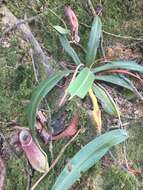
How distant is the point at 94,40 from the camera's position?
2475 millimetres

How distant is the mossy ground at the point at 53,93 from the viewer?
210 cm

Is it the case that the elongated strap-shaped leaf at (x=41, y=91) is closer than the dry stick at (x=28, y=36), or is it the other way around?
the elongated strap-shaped leaf at (x=41, y=91)

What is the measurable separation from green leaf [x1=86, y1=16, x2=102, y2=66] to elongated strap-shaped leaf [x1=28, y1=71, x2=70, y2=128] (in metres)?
0.21

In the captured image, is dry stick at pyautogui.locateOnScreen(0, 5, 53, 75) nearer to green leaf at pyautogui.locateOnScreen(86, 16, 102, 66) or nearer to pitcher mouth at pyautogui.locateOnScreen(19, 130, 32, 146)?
green leaf at pyautogui.locateOnScreen(86, 16, 102, 66)

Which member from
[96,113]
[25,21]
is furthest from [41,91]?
[25,21]

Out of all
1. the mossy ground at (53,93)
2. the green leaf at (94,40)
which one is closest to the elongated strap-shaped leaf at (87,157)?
the mossy ground at (53,93)

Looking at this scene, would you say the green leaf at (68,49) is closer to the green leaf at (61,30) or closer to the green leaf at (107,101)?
the green leaf at (61,30)

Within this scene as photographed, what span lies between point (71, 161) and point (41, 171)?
0.15 meters

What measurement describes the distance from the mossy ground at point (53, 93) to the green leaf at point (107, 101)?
12 cm

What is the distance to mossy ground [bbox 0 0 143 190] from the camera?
2098 mm

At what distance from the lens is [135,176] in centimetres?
214

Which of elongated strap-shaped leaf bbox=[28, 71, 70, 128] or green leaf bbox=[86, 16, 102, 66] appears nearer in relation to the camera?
elongated strap-shaped leaf bbox=[28, 71, 70, 128]

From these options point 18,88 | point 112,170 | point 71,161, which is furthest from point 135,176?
point 18,88

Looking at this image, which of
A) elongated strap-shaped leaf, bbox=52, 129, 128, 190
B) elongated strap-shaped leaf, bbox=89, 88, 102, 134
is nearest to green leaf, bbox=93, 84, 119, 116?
elongated strap-shaped leaf, bbox=89, 88, 102, 134
